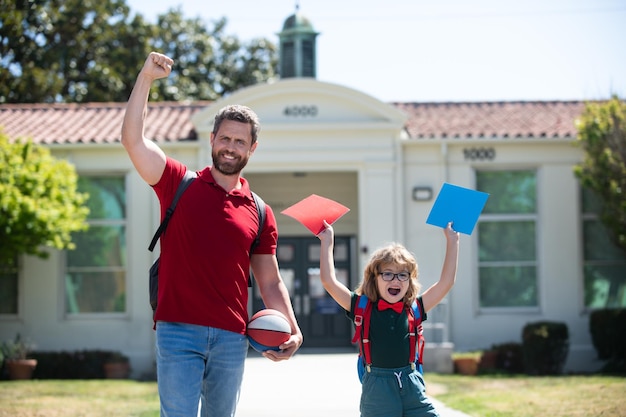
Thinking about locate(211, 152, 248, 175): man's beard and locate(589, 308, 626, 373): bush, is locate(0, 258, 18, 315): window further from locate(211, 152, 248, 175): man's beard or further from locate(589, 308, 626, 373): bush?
locate(211, 152, 248, 175): man's beard

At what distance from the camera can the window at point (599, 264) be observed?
59.5 feet

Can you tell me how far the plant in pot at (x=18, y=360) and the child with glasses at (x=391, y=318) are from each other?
38.1 feet

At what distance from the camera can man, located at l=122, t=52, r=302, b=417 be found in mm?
4633

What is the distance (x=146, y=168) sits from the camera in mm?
4754

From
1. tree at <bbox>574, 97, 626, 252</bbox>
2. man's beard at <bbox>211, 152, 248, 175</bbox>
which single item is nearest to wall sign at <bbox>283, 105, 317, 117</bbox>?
tree at <bbox>574, 97, 626, 252</bbox>

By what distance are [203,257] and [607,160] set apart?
13137mm

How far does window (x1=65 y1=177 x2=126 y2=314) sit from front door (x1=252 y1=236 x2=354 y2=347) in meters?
3.38

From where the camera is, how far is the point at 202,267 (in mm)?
4672

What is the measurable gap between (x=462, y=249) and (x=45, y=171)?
7891mm

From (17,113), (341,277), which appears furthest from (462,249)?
(17,113)

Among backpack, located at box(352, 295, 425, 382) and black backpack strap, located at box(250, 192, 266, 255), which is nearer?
black backpack strap, located at box(250, 192, 266, 255)

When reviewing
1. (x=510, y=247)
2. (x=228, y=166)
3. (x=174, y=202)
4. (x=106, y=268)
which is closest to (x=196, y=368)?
(x=174, y=202)

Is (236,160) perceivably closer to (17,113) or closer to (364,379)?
(364,379)

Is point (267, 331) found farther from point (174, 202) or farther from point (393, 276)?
point (393, 276)
